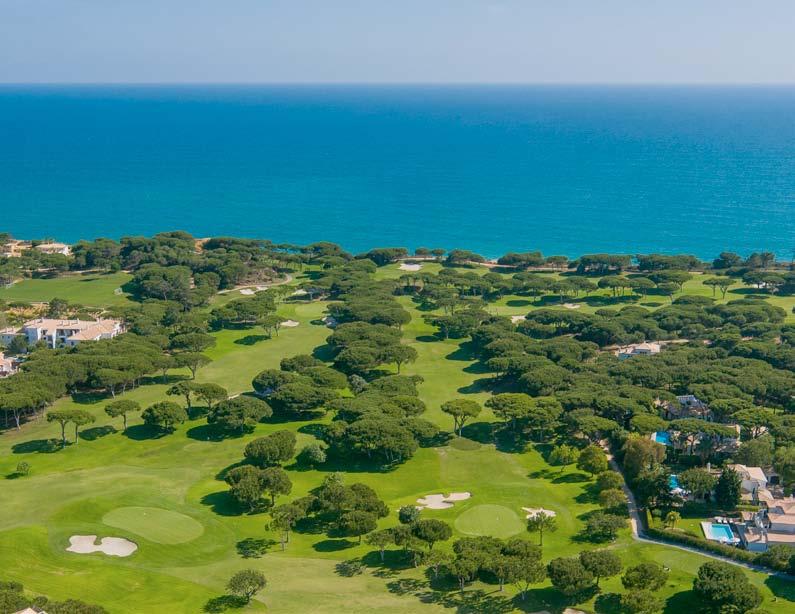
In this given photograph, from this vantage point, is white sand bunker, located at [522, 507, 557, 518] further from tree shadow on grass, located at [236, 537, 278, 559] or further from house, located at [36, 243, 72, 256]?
house, located at [36, 243, 72, 256]

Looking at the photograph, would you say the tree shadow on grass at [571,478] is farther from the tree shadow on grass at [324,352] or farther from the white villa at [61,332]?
the white villa at [61,332]

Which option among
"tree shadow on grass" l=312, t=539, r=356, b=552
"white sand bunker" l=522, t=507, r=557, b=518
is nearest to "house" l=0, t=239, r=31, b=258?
"tree shadow on grass" l=312, t=539, r=356, b=552

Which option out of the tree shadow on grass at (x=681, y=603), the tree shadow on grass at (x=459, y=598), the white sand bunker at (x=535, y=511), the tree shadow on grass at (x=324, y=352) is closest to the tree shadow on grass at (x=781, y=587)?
the tree shadow on grass at (x=681, y=603)

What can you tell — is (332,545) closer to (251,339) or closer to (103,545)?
(103,545)

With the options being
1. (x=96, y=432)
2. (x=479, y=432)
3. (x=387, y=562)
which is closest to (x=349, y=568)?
(x=387, y=562)

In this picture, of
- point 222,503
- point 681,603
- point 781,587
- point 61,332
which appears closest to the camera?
point 681,603

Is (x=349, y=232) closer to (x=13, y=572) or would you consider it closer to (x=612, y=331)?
(x=612, y=331)

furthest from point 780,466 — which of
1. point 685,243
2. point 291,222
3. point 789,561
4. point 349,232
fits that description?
point 291,222
